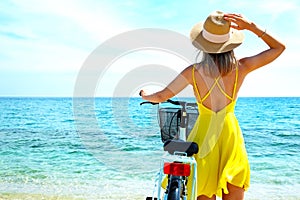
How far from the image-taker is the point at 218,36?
8.50ft

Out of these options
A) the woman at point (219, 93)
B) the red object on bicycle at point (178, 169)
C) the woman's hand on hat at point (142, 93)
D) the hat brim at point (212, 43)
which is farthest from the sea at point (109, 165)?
the red object on bicycle at point (178, 169)

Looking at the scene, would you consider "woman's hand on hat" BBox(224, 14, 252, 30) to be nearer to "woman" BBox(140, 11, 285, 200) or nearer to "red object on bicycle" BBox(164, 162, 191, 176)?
"woman" BBox(140, 11, 285, 200)

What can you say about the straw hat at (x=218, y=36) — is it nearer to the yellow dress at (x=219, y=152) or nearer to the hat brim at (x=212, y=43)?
the hat brim at (x=212, y=43)

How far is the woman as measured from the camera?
2609 millimetres

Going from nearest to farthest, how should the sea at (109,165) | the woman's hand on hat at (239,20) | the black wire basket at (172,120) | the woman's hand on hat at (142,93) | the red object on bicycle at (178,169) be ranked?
the red object on bicycle at (178,169) < the woman's hand on hat at (239,20) < the woman's hand on hat at (142,93) < the black wire basket at (172,120) < the sea at (109,165)

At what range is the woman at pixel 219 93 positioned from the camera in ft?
8.56

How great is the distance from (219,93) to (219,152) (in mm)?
367

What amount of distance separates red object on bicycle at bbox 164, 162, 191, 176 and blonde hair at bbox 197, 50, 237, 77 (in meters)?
0.66

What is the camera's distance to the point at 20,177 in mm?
7473

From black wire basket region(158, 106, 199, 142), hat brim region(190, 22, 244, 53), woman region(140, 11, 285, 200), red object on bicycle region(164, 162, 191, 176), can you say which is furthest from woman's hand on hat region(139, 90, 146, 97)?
red object on bicycle region(164, 162, 191, 176)

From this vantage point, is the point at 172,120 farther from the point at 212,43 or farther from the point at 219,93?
the point at 212,43

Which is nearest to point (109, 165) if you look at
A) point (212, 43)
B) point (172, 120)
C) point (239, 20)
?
point (172, 120)

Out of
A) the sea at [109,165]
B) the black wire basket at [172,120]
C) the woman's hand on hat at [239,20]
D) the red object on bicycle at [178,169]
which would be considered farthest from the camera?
the sea at [109,165]

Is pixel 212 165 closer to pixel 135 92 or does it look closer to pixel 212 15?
pixel 135 92
